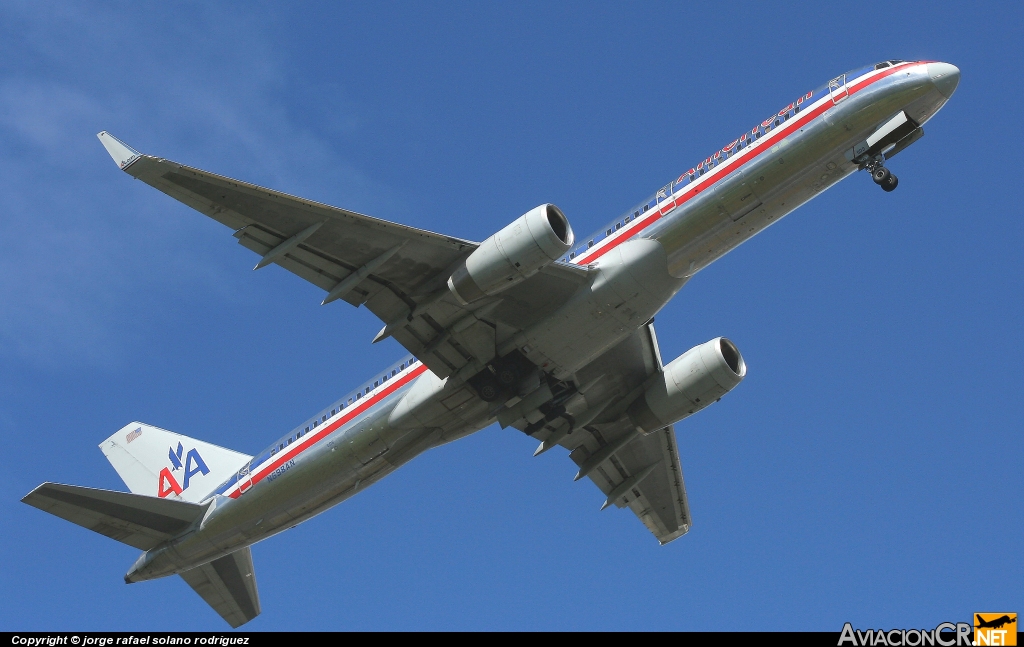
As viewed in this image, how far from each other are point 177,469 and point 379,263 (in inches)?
594

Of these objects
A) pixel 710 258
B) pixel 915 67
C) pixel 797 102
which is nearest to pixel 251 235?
pixel 710 258

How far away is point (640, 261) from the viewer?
103ft

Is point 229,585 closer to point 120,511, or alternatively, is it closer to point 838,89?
point 120,511

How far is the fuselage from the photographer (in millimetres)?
31359

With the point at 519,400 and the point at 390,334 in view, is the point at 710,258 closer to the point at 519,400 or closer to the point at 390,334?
the point at 519,400

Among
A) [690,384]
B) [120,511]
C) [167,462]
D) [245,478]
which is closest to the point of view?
[120,511]

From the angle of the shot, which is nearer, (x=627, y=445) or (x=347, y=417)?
(x=347, y=417)

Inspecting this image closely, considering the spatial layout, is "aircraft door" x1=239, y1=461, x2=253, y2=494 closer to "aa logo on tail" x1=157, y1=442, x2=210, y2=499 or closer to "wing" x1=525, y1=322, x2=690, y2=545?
"aa logo on tail" x1=157, y1=442, x2=210, y2=499

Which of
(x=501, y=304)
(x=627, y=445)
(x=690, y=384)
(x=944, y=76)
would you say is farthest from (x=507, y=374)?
(x=944, y=76)

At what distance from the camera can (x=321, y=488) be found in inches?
1389

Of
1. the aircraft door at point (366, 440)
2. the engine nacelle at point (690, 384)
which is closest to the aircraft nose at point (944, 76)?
the engine nacelle at point (690, 384)

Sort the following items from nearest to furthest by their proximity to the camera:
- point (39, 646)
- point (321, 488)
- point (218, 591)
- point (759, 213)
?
point (39, 646)
point (759, 213)
point (321, 488)
point (218, 591)

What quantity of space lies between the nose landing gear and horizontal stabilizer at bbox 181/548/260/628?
2510cm

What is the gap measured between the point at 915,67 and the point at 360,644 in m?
22.2
